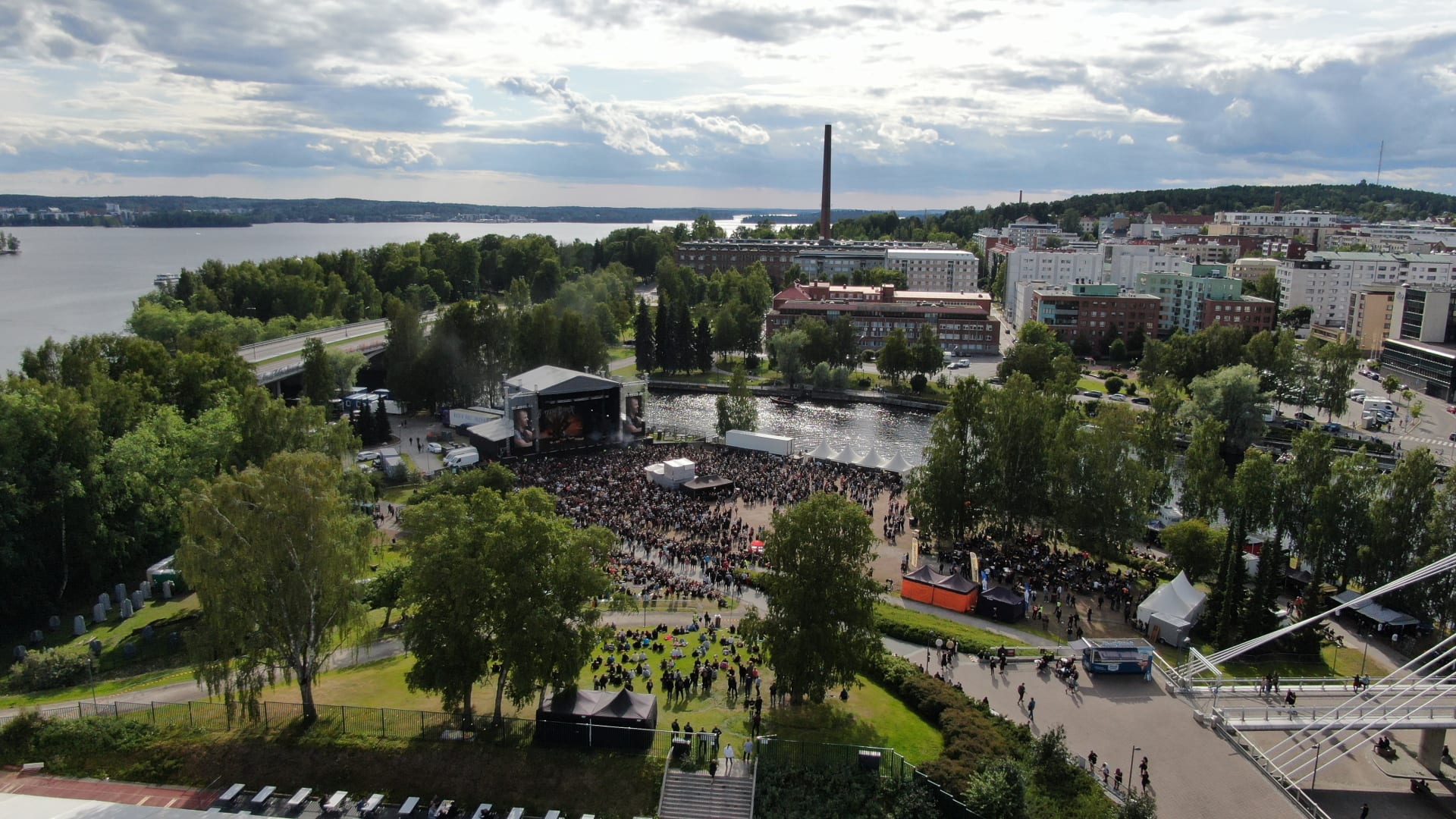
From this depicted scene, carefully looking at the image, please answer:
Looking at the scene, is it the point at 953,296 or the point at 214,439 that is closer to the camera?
the point at 214,439

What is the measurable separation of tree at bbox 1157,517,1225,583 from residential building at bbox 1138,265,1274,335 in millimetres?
58263

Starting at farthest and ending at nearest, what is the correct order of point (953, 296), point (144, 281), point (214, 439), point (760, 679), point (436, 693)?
1. point (144, 281)
2. point (953, 296)
3. point (214, 439)
4. point (760, 679)
5. point (436, 693)

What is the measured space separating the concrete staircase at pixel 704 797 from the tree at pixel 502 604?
3.26 m

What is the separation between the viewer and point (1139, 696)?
22750 millimetres

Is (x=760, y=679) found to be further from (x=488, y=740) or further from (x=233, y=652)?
(x=233, y=652)

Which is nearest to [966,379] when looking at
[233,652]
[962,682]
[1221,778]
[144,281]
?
[962,682]

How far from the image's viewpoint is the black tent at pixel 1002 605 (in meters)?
28.4

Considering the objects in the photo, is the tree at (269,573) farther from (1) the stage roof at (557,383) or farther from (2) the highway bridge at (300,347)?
(2) the highway bridge at (300,347)

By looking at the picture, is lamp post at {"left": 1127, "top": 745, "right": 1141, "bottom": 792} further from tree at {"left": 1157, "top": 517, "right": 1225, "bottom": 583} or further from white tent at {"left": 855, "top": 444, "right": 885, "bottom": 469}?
white tent at {"left": 855, "top": 444, "right": 885, "bottom": 469}

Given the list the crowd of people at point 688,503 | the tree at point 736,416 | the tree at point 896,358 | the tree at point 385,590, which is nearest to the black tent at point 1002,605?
the crowd of people at point 688,503

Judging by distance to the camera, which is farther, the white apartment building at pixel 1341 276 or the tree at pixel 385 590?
the white apartment building at pixel 1341 276

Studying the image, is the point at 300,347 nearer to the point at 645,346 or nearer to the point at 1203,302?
the point at 645,346

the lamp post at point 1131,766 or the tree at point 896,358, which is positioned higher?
the tree at point 896,358

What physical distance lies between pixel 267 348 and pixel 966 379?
5305cm
